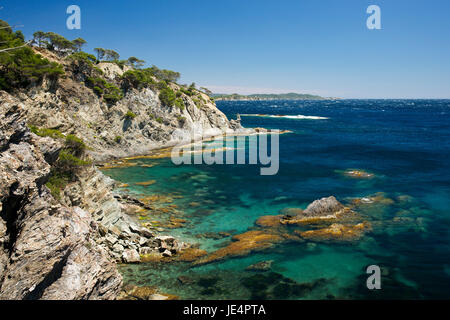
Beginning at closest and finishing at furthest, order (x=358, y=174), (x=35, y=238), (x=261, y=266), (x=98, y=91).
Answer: (x=35, y=238), (x=261, y=266), (x=358, y=174), (x=98, y=91)

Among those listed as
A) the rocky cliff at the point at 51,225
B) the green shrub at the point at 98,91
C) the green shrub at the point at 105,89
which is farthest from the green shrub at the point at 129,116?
the rocky cliff at the point at 51,225

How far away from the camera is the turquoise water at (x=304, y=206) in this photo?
51.4ft

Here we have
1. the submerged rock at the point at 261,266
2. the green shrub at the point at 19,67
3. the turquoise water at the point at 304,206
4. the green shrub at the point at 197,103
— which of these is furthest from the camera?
the green shrub at the point at 197,103

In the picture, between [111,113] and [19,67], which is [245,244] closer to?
[19,67]

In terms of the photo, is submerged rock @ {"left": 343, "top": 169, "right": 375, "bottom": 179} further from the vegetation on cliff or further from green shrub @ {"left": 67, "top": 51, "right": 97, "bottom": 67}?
green shrub @ {"left": 67, "top": 51, "right": 97, "bottom": 67}

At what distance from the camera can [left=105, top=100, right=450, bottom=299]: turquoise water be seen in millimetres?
15656

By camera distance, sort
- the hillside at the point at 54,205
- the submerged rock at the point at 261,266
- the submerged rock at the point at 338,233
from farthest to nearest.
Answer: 1. the submerged rock at the point at 338,233
2. the submerged rock at the point at 261,266
3. the hillside at the point at 54,205

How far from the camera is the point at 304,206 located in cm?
2808

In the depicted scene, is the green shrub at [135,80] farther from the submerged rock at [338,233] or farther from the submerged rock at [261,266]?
the submerged rock at [261,266]

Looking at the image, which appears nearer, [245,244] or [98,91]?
[245,244]

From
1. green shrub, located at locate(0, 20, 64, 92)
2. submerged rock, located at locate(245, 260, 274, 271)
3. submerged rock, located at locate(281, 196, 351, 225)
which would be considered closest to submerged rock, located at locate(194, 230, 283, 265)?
submerged rock, located at locate(245, 260, 274, 271)

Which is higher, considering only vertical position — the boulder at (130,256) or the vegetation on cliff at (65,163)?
the vegetation on cliff at (65,163)

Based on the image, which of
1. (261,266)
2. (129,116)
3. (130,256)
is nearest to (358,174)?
(261,266)

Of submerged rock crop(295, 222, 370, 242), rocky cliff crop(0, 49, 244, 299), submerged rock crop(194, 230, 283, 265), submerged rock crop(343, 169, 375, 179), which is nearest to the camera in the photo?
rocky cliff crop(0, 49, 244, 299)
